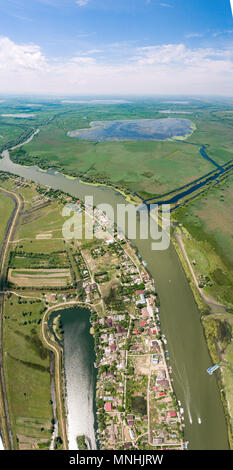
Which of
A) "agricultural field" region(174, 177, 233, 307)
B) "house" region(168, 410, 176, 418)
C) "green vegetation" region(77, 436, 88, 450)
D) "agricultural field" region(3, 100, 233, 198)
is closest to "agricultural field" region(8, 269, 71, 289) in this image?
"green vegetation" region(77, 436, 88, 450)

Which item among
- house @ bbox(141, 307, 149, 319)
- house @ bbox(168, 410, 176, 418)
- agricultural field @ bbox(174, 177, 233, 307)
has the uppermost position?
agricultural field @ bbox(174, 177, 233, 307)

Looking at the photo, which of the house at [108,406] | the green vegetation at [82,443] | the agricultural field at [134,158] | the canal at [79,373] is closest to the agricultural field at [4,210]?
the agricultural field at [134,158]

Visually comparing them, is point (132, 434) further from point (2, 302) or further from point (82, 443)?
point (2, 302)

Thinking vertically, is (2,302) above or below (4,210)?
below

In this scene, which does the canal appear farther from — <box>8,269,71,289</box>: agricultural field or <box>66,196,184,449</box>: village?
<box>8,269,71,289</box>: agricultural field

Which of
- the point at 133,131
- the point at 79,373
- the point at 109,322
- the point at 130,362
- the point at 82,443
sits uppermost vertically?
the point at 133,131

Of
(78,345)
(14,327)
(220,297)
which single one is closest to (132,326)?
(78,345)

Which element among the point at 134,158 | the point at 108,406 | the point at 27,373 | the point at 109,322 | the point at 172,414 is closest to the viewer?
the point at 172,414

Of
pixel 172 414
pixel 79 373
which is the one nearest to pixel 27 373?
pixel 79 373

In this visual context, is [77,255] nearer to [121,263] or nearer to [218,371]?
[121,263]
